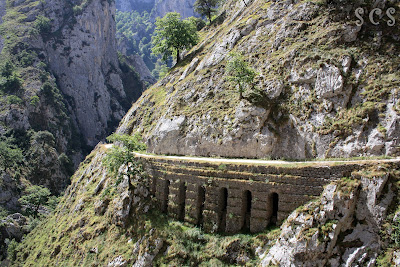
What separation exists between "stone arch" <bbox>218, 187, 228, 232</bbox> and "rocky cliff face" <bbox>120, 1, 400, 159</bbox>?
5.48 meters

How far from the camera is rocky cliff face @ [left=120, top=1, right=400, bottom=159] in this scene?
68.2 feet

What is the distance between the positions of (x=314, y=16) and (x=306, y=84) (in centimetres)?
888

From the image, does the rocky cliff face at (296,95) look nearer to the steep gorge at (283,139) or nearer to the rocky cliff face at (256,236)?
the steep gorge at (283,139)

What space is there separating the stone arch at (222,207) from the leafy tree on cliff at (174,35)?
35.5 meters

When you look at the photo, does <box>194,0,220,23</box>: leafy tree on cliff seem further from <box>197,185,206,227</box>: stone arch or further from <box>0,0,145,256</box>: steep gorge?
<box>197,185,206,227</box>: stone arch

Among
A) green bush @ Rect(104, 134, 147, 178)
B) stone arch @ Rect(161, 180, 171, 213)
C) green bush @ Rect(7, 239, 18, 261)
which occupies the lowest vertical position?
green bush @ Rect(7, 239, 18, 261)

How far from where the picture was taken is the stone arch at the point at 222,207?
69.4 ft

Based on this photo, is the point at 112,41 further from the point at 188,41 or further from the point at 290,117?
the point at 290,117

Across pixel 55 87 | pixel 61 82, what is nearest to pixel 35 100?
pixel 55 87

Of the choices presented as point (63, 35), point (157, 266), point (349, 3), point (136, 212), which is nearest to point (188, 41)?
point (349, 3)

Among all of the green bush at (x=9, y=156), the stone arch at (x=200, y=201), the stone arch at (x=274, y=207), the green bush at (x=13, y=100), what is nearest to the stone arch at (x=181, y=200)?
the stone arch at (x=200, y=201)

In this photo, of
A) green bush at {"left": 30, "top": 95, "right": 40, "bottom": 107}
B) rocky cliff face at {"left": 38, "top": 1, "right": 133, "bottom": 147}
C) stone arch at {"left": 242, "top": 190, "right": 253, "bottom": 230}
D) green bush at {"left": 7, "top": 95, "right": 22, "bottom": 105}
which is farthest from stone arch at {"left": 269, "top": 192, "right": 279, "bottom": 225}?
rocky cliff face at {"left": 38, "top": 1, "right": 133, "bottom": 147}

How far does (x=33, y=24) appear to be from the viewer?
396 ft

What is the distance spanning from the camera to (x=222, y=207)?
21734mm
